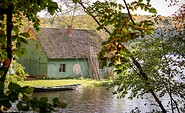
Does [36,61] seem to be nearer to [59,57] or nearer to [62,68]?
[59,57]

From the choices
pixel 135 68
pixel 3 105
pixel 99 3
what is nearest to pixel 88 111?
pixel 135 68

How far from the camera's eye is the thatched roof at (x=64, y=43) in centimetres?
3331

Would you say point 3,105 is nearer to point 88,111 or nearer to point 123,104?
point 88,111

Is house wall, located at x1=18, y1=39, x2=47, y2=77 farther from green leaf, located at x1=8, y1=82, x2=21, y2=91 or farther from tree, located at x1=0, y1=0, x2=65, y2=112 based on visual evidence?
green leaf, located at x1=8, y1=82, x2=21, y2=91

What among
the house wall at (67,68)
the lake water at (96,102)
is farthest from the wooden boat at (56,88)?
the house wall at (67,68)

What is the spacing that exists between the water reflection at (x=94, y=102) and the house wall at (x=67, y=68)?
7206 mm

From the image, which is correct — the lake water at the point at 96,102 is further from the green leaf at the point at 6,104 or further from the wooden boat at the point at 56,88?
the green leaf at the point at 6,104

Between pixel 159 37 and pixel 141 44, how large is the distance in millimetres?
485

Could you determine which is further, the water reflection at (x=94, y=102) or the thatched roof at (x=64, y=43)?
the thatched roof at (x=64, y=43)

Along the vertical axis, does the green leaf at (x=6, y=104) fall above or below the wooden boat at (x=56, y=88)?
below

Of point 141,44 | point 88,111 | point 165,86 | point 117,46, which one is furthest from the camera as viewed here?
point 88,111

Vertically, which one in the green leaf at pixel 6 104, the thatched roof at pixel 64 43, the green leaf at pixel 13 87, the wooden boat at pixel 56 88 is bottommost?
the green leaf at pixel 6 104

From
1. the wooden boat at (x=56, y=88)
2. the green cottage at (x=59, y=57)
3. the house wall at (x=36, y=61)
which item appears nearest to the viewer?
the wooden boat at (x=56, y=88)

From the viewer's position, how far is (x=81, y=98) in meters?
22.1
